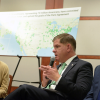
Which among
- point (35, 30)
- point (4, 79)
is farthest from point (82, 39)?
point (4, 79)

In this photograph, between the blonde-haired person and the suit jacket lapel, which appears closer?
the suit jacket lapel

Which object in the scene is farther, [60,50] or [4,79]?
[4,79]

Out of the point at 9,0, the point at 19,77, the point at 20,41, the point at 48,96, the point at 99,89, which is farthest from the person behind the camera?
the point at 9,0

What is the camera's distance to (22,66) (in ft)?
9.19

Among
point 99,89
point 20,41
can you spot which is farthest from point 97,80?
point 20,41

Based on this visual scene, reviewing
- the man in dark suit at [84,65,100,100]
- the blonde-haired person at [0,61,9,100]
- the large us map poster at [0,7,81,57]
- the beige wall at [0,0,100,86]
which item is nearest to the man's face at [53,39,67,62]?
the man in dark suit at [84,65,100,100]

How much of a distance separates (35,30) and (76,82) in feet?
4.77

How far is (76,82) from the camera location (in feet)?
3.24

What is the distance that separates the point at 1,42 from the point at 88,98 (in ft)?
5.83

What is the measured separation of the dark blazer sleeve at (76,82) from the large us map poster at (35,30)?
0.95 m

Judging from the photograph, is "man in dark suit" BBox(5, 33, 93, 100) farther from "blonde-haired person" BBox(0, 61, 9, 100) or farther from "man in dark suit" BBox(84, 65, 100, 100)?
"blonde-haired person" BBox(0, 61, 9, 100)

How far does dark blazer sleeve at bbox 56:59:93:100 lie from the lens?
2.95 ft

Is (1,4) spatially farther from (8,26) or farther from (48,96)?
(48,96)

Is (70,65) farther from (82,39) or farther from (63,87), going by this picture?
(82,39)
